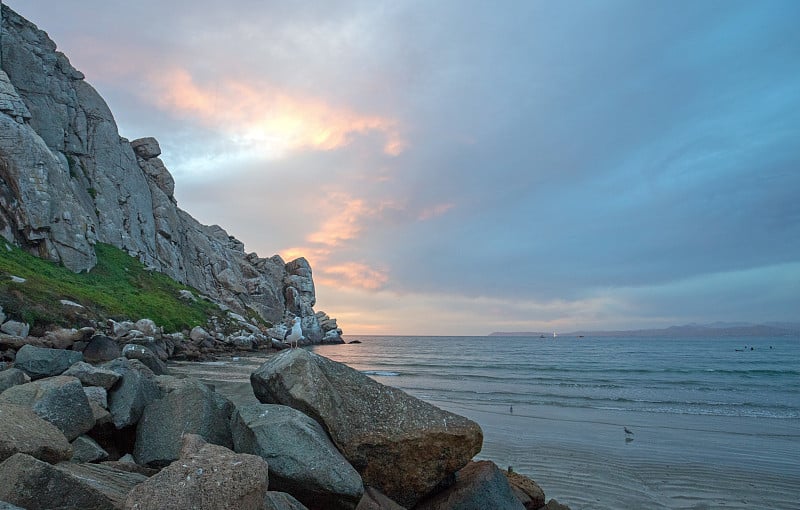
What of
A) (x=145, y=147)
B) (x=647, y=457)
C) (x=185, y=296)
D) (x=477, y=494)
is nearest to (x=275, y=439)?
(x=477, y=494)

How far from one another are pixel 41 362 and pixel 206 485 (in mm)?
8679

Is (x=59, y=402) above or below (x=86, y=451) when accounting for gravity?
above

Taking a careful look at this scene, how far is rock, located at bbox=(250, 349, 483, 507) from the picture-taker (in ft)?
21.0

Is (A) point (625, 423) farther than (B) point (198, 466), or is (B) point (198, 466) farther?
(A) point (625, 423)

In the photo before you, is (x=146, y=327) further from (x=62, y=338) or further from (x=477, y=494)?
(x=477, y=494)

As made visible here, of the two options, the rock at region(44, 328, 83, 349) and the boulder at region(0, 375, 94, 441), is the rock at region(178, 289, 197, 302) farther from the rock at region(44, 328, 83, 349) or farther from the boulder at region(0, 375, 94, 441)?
the boulder at region(0, 375, 94, 441)

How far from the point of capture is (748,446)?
1337 centimetres

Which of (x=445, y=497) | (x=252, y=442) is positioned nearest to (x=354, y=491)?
(x=252, y=442)

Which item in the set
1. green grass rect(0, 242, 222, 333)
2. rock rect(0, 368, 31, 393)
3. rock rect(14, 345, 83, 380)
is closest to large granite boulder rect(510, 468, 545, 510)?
rock rect(0, 368, 31, 393)

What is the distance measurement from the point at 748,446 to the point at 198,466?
1592 cm

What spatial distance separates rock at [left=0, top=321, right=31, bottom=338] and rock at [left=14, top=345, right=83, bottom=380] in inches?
592

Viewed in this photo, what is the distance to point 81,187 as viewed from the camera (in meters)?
50.9

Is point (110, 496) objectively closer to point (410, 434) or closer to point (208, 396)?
point (208, 396)

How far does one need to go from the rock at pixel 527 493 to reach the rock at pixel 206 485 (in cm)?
520
